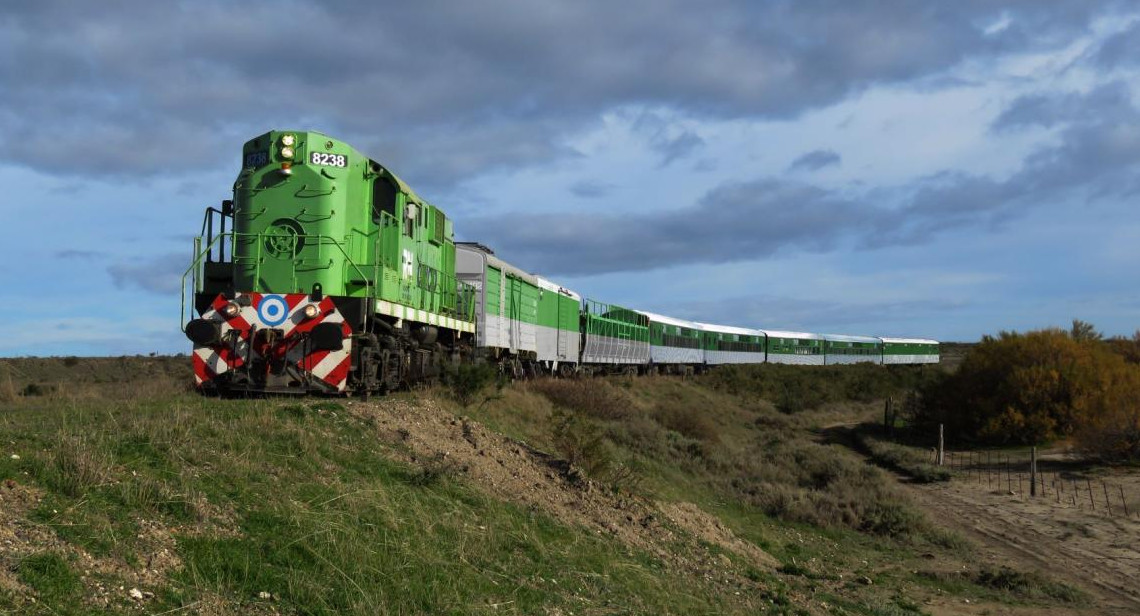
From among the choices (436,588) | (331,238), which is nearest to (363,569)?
(436,588)

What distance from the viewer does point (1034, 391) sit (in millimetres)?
33594

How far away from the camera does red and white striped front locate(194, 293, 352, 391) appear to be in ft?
42.7

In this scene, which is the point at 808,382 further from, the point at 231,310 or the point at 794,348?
the point at 231,310

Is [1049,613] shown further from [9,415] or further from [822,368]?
[822,368]

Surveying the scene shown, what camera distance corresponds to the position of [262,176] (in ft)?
48.0

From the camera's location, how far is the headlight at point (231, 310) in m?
13.0

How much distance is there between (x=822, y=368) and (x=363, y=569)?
58.8 meters

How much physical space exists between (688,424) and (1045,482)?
10.5 metres

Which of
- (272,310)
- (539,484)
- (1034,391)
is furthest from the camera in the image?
(1034,391)

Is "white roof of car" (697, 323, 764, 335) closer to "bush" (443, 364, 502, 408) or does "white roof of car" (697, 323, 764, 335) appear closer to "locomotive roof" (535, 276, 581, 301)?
"locomotive roof" (535, 276, 581, 301)

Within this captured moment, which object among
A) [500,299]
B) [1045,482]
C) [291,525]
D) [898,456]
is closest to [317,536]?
[291,525]

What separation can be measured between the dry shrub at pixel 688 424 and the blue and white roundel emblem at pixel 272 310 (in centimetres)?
1770

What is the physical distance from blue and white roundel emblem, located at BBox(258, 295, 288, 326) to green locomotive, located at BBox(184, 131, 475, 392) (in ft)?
0.05

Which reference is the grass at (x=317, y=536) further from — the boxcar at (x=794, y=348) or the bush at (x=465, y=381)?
the boxcar at (x=794, y=348)
